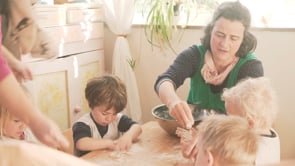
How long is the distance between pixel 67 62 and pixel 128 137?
3.25 ft

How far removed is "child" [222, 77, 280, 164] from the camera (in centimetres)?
133

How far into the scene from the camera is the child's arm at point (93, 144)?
4.94 feet

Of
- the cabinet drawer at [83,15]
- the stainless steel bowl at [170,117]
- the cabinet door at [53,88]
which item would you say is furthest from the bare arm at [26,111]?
the cabinet drawer at [83,15]

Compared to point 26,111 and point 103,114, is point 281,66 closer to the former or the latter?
point 103,114

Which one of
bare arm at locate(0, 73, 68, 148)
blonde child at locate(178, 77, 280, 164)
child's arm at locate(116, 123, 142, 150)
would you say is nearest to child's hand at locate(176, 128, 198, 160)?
blonde child at locate(178, 77, 280, 164)

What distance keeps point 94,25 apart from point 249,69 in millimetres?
1219

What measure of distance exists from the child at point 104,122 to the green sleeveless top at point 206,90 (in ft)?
1.19

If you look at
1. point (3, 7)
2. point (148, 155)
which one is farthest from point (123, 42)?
point (3, 7)

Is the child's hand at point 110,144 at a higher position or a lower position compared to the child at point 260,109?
lower

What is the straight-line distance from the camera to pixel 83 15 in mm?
2504

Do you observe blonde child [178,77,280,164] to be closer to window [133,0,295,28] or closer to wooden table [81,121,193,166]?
wooden table [81,121,193,166]

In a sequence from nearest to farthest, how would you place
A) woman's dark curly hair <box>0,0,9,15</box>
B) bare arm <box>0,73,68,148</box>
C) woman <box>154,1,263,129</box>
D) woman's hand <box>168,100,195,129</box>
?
bare arm <box>0,73,68,148</box> < woman's dark curly hair <box>0,0,9,15</box> < woman's hand <box>168,100,195,129</box> < woman <box>154,1,263,129</box>

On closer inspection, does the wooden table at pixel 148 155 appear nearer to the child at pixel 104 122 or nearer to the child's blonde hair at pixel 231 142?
the child at pixel 104 122

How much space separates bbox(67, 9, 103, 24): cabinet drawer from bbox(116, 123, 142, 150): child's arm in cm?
98
